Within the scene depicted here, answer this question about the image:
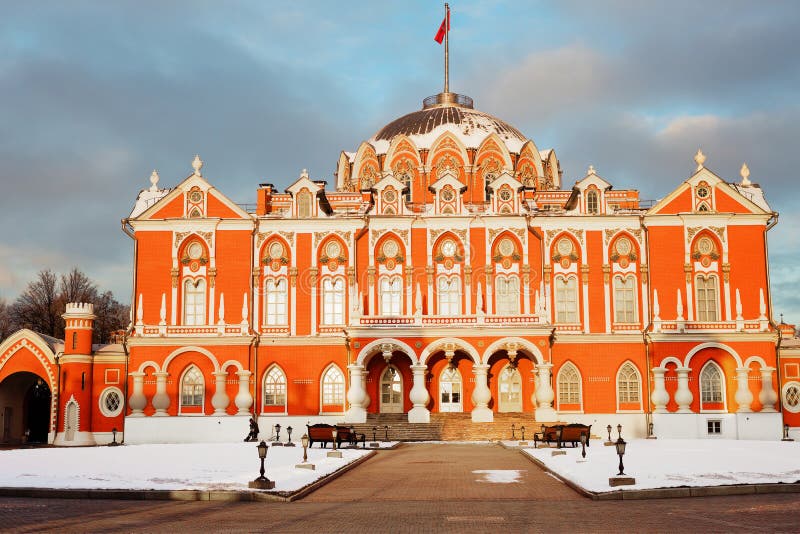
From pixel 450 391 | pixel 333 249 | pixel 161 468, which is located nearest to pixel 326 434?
pixel 161 468

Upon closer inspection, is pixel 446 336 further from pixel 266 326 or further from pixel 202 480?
pixel 202 480

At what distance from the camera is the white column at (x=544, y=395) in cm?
4978

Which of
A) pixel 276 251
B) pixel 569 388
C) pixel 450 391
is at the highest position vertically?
pixel 276 251

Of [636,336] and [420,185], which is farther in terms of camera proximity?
[420,185]

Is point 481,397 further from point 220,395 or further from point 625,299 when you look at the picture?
point 220,395

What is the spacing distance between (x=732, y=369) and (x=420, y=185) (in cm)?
2066

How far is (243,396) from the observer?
5181cm

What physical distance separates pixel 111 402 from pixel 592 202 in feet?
93.2

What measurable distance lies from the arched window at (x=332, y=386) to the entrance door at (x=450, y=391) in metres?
5.34

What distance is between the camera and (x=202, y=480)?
2508 centimetres

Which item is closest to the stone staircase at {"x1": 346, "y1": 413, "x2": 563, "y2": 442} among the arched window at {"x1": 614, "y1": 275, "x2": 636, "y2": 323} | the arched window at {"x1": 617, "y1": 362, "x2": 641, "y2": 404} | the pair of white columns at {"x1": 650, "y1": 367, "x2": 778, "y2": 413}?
the arched window at {"x1": 617, "y1": 362, "x2": 641, "y2": 404}

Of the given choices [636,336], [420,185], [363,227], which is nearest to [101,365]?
[363,227]

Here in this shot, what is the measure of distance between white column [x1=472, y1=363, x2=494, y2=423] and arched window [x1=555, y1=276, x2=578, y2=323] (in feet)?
19.8

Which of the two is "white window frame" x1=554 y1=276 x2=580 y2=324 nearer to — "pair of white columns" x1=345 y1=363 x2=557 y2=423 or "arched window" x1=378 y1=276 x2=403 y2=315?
"pair of white columns" x1=345 y1=363 x2=557 y2=423
